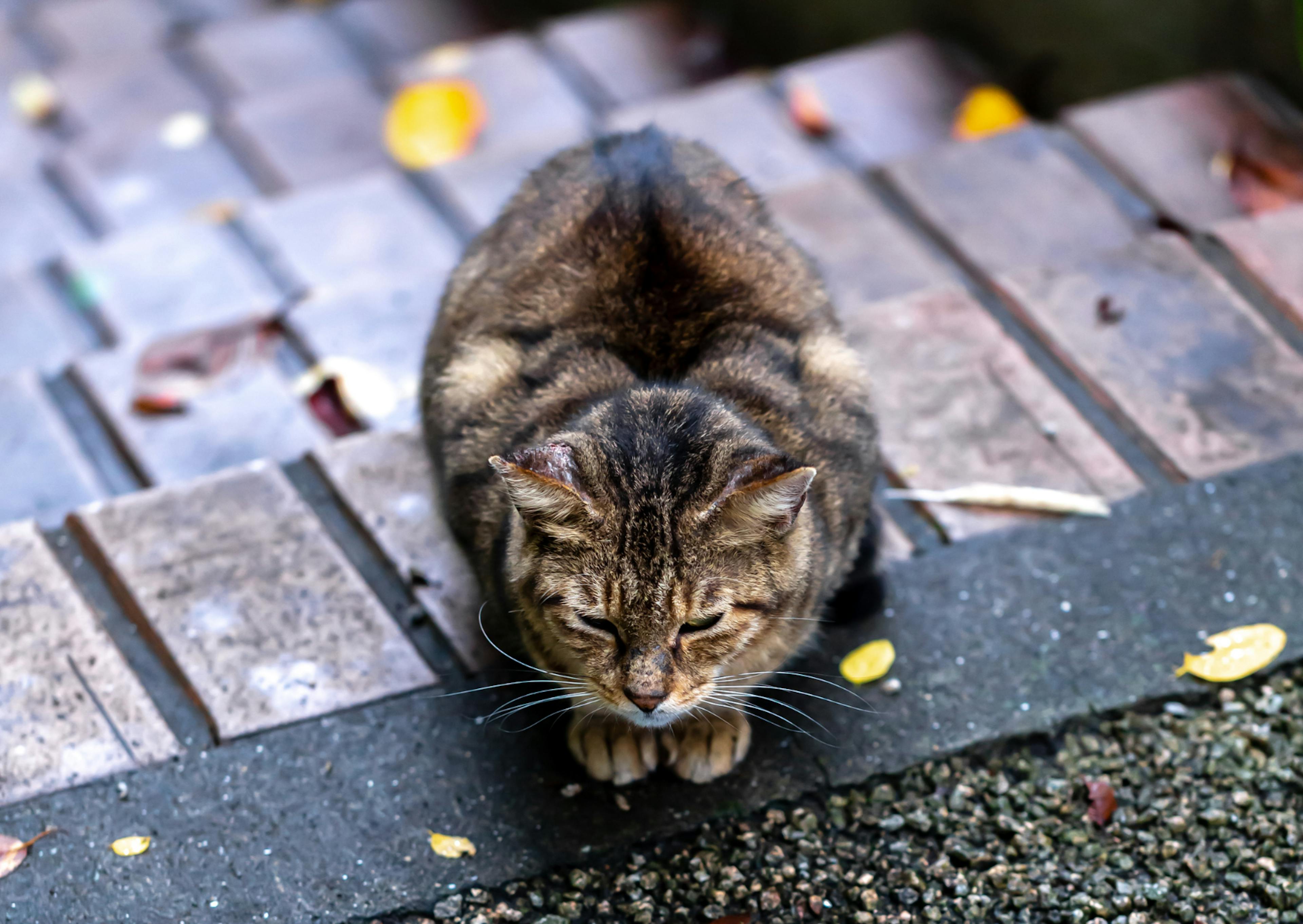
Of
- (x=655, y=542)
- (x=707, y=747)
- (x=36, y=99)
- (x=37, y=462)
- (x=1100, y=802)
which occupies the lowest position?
(x=1100, y=802)

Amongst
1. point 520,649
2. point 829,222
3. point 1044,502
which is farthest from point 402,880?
point 829,222

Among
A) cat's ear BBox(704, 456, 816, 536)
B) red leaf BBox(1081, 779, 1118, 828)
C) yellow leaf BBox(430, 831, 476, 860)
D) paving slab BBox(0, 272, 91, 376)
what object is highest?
cat's ear BBox(704, 456, 816, 536)

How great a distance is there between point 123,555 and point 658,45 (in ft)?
9.72

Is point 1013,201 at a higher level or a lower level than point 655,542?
lower

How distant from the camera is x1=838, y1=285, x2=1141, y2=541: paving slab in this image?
2684 mm

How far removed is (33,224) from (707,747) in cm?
309

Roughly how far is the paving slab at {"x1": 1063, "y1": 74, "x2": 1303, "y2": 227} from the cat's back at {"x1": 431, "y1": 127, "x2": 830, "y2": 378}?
120cm

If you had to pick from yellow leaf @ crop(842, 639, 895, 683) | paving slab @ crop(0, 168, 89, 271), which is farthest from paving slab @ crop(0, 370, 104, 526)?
yellow leaf @ crop(842, 639, 895, 683)

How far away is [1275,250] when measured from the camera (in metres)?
3.06

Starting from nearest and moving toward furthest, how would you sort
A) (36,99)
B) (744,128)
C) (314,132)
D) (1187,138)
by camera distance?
(1187,138) < (744,128) < (314,132) < (36,99)

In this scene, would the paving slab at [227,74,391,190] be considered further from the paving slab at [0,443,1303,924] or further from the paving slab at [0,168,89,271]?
the paving slab at [0,443,1303,924]

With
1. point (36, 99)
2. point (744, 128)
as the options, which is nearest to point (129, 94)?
point (36, 99)

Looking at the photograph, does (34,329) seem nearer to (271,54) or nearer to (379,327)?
(379,327)

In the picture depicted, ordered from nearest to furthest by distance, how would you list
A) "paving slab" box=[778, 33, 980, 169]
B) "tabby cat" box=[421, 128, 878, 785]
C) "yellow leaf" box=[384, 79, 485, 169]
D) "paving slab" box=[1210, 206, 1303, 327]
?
"tabby cat" box=[421, 128, 878, 785]
"paving slab" box=[1210, 206, 1303, 327]
"paving slab" box=[778, 33, 980, 169]
"yellow leaf" box=[384, 79, 485, 169]
